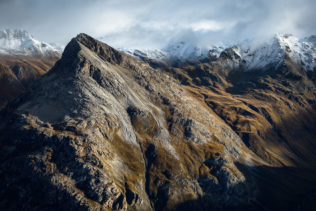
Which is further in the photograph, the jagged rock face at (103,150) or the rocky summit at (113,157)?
the rocky summit at (113,157)

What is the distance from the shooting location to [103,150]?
435 feet

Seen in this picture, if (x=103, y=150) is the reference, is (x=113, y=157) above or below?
below

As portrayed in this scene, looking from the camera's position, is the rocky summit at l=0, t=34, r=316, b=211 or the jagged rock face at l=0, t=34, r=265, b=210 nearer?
the jagged rock face at l=0, t=34, r=265, b=210

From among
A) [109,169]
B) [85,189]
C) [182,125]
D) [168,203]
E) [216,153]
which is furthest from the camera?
[182,125]

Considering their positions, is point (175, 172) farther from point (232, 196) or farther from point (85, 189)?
point (85, 189)

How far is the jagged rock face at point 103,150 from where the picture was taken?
110812 millimetres

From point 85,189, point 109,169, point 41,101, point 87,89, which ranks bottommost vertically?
point 85,189

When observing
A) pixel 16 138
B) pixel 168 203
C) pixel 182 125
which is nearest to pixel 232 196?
pixel 168 203

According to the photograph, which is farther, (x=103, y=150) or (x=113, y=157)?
(x=113, y=157)

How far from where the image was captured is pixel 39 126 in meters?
127

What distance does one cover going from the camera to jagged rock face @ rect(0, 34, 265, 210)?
111 m

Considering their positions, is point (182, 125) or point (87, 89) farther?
point (182, 125)

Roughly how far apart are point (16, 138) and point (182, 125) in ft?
352

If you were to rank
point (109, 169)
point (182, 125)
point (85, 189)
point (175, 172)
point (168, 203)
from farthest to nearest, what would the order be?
point (182, 125) → point (175, 172) → point (168, 203) → point (109, 169) → point (85, 189)
